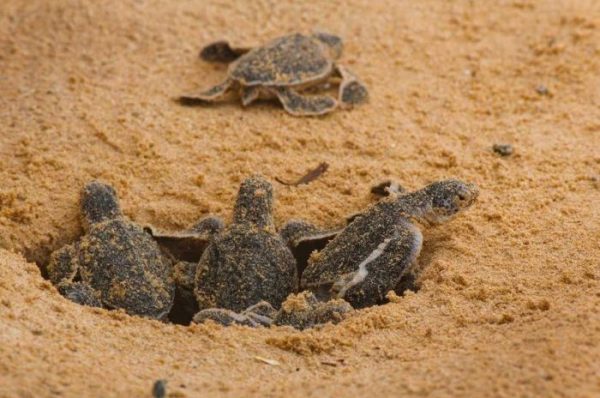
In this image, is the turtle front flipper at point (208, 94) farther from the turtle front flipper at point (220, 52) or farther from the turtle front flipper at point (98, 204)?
the turtle front flipper at point (98, 204)

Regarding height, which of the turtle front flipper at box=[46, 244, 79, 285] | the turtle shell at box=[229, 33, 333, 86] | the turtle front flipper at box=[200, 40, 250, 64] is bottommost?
the turtle front flipper at box=[46, 244, 79, 285]

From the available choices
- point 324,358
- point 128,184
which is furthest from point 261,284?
point 128,184

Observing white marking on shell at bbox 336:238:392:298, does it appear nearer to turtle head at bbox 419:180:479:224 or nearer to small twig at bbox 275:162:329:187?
turtle head at bbox 419:180:479:224

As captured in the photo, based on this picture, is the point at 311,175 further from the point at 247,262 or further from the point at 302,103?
the point at 247,262

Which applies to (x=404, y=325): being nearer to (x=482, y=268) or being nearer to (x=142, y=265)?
(x=482, y=268)

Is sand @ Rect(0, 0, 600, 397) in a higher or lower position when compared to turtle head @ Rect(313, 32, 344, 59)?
lower

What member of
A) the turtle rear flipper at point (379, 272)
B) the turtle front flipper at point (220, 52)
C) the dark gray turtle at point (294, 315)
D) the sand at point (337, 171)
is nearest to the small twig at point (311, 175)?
the sand at point (337, 171)

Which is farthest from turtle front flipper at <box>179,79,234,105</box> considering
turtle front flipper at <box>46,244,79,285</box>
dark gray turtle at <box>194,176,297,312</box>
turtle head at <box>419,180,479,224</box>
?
turtle head at <box>419,180,479,224</box>
